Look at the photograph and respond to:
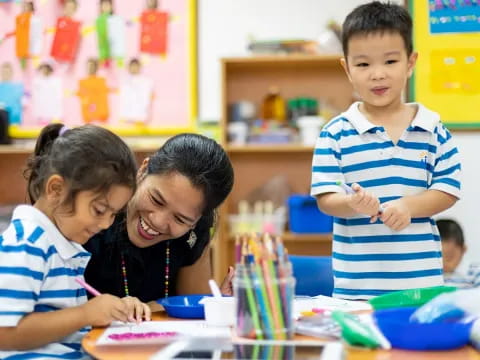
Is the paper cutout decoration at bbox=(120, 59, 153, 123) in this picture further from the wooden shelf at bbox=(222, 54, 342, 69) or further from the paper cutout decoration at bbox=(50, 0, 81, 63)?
A: the wooden shelf at bbox=(222, 54, 342, 69)

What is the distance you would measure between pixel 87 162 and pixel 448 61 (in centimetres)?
265

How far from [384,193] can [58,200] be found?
0.83 m

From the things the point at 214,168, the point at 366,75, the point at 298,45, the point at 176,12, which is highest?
the point at 176,12

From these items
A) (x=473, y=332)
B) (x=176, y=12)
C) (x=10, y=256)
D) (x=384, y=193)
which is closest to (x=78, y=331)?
(x=10, y=256)

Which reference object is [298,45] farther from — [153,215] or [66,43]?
[153,215]

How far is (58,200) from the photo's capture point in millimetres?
1192

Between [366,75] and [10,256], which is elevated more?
[366,75]

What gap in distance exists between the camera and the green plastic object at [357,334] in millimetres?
950

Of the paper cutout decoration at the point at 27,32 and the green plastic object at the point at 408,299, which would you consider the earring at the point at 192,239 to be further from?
the paper cutout decoration at the point at 27,32

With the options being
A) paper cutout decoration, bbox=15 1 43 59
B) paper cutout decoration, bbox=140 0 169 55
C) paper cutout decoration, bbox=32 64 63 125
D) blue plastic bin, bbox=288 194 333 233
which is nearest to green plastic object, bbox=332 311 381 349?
blue plastic bin, bbox=288 194 333 233

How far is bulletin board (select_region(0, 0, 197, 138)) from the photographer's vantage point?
366 centimetres

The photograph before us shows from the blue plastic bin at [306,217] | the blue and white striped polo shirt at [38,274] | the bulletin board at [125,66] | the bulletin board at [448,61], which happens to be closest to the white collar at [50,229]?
the blue and white striped polo shirt at [38,274]

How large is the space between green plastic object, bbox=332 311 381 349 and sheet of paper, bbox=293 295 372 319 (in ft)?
0.69

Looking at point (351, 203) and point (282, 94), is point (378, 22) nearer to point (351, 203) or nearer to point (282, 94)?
point (351, 203)
